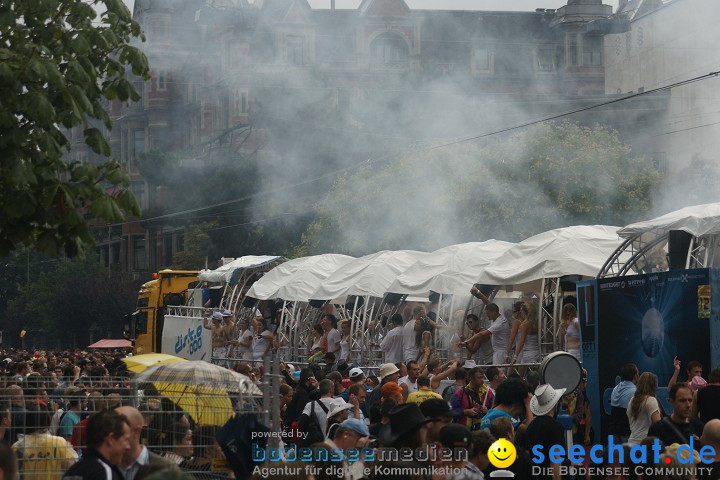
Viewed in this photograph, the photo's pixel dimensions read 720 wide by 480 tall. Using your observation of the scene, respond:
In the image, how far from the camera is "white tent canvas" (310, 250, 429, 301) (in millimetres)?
21250

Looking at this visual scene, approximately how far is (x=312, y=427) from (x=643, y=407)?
2892 mm

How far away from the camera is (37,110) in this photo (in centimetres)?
761

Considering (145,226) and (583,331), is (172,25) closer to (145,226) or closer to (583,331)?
(145,226)

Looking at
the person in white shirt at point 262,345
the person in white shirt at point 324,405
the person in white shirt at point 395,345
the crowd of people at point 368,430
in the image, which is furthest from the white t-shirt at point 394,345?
the person in white shirt at point 324,405

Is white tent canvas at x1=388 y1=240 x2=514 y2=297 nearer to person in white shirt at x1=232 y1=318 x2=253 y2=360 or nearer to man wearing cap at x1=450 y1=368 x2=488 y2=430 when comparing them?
person in white shirt at x1=232 y1=318 x2=253 y2=360

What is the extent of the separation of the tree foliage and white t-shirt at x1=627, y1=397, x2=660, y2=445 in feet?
196

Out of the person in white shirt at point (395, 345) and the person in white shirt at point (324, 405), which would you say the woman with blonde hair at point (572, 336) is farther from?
the person in white shirt at point (324, 405)

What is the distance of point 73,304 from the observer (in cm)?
6919

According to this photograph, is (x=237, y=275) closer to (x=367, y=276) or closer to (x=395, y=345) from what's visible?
(x=367, y=276)

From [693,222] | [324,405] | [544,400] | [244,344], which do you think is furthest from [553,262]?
[244,344]

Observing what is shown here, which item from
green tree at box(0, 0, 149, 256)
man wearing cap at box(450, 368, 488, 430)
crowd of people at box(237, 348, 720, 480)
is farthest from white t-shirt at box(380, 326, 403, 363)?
green tree at box(0, 0, 149, 256)

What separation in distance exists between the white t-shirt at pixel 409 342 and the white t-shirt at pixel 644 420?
8.38m

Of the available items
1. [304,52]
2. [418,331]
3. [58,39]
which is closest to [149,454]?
[58,39]

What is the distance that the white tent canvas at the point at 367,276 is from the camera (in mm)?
21250
